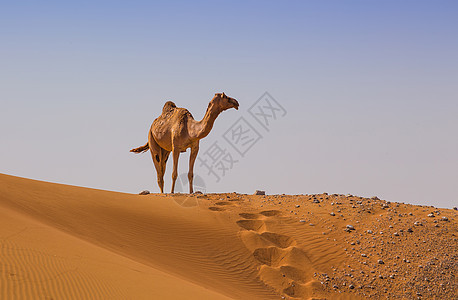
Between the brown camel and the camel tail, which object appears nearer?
the brown camel

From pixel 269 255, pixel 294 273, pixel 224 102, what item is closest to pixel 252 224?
pixel 269 255

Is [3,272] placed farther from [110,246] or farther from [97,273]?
[110,246]

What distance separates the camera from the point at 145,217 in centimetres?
1300

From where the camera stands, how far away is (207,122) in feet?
56.0

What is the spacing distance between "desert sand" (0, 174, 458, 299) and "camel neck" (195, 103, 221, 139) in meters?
2.87

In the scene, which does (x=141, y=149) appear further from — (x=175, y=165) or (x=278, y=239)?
(x=278, y=239)

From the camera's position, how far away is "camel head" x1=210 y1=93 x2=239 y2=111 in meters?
16.7

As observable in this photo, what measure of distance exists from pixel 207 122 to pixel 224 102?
3.29 feet

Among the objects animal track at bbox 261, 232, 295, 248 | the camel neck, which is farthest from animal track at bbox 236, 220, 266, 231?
the camel neck

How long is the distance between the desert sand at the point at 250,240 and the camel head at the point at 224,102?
138 inches

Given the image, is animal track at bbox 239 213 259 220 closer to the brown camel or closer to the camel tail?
the brown camel

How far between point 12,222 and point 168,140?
1124 centimetres

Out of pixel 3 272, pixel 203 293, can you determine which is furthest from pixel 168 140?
pixel 3 272

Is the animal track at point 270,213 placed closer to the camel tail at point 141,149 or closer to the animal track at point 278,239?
the animal track at point 278,239
